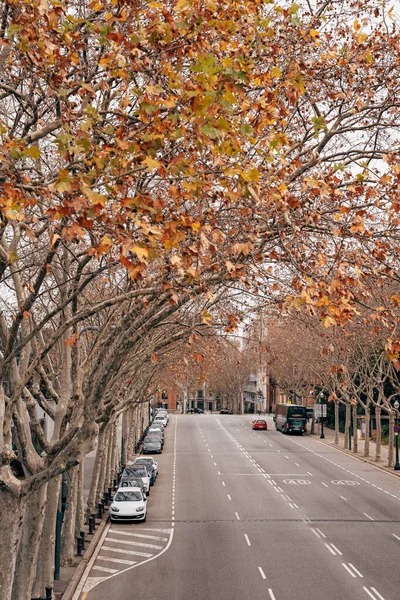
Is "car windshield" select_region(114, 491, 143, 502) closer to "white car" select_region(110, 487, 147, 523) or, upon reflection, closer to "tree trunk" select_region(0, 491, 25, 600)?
"white car" select_region(110, 487, 147, 523)

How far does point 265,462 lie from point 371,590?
2842cm

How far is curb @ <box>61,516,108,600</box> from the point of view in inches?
691

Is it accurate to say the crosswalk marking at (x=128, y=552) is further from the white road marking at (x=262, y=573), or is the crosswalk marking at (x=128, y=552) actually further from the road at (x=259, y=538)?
the white road marking at (x=262, y=573)

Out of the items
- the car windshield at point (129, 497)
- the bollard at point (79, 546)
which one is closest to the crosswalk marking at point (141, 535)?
the car windshield at point (129, 497)

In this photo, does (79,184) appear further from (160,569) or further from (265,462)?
(265,462)

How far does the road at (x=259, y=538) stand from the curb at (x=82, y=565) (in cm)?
30

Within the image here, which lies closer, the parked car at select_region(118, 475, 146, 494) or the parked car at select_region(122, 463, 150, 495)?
the parked car at select_region(118, 475, 146, 494)

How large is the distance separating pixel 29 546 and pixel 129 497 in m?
15.6

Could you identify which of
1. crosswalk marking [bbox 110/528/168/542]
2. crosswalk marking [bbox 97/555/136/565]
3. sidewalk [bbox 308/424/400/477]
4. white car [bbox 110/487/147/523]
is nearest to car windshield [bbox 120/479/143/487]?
A: white car [bbox 110/487/147/523]

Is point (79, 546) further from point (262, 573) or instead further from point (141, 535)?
point (262, 573)

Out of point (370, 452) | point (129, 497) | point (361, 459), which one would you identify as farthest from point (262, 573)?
point (370, 452)

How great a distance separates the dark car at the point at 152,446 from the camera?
168 feet

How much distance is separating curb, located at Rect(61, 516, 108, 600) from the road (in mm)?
295

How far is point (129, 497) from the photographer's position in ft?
91.7
